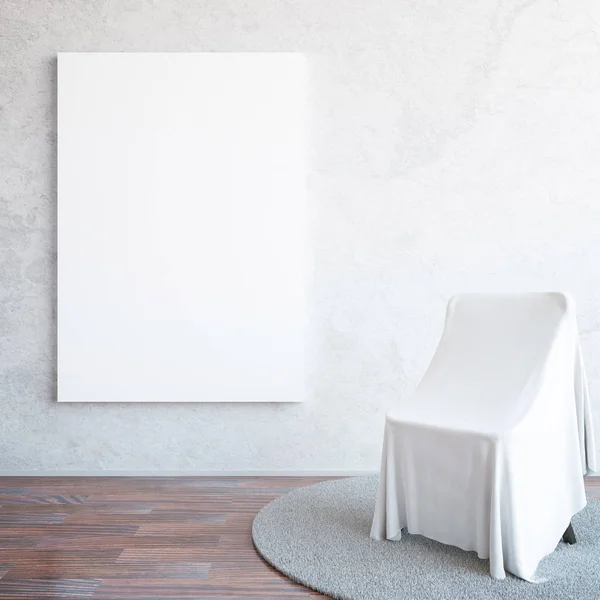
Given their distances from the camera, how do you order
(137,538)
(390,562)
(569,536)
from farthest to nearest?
(137,538) → (569,536) → (390,562)

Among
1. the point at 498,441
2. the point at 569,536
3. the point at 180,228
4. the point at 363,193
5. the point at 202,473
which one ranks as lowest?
the point at 202,473

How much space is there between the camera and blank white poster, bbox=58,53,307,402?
301cm

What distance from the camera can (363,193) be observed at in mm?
3053

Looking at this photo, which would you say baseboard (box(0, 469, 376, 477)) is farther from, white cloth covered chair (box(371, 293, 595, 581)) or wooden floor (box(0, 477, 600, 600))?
white cloth covered chair (box(371, 293, 595, 581))

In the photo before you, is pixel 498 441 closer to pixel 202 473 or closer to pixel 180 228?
pixel 202 473

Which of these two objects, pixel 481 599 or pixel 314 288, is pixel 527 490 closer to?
pixel 481 599

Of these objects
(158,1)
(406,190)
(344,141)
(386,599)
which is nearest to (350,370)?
(406,190)

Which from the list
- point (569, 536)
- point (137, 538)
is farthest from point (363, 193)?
point (137, 538)

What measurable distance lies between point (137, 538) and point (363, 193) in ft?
6.17

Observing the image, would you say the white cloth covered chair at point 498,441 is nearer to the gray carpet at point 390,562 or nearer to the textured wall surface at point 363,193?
the gray carpet at point 390,562

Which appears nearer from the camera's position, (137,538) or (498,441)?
(498,441)

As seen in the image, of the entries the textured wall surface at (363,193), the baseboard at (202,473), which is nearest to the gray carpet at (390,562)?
the baseboard at (202,473)

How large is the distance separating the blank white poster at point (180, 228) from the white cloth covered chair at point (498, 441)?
3.32 feet

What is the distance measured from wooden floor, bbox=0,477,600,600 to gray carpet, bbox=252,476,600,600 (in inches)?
3.2
